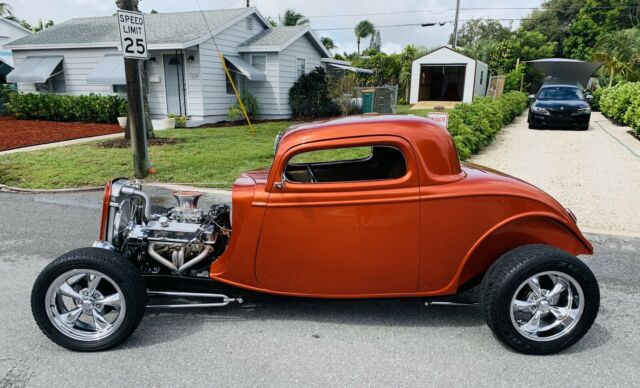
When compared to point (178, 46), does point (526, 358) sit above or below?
below

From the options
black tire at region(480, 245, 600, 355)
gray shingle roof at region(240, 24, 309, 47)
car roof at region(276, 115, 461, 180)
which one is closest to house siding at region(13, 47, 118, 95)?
gray shingle roof at region(240, 24, 309, 47)

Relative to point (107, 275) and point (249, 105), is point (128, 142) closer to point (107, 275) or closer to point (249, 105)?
point (249, 105)

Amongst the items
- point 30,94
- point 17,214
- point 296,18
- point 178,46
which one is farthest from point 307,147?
point 296,18

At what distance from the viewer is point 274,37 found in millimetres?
18734

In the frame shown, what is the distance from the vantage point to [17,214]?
651cm

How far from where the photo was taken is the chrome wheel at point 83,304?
3.15m

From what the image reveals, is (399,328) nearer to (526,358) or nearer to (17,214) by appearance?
(526,358)

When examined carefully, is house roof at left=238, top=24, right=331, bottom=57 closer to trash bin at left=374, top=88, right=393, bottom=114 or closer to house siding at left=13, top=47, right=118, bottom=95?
trash bin at left=374, top=88, right=393, bottom=114

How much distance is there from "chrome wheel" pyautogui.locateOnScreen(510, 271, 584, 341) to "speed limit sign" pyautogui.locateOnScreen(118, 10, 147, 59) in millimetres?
6830

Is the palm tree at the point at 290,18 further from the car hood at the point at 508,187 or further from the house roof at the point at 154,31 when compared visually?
the car hood at the point at 508,187

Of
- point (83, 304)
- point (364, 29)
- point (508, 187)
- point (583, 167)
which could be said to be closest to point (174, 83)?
point (583, 167)

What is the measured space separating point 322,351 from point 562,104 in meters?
14.7

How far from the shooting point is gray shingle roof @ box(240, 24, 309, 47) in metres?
18.1

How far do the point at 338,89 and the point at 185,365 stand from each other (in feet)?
56.8
